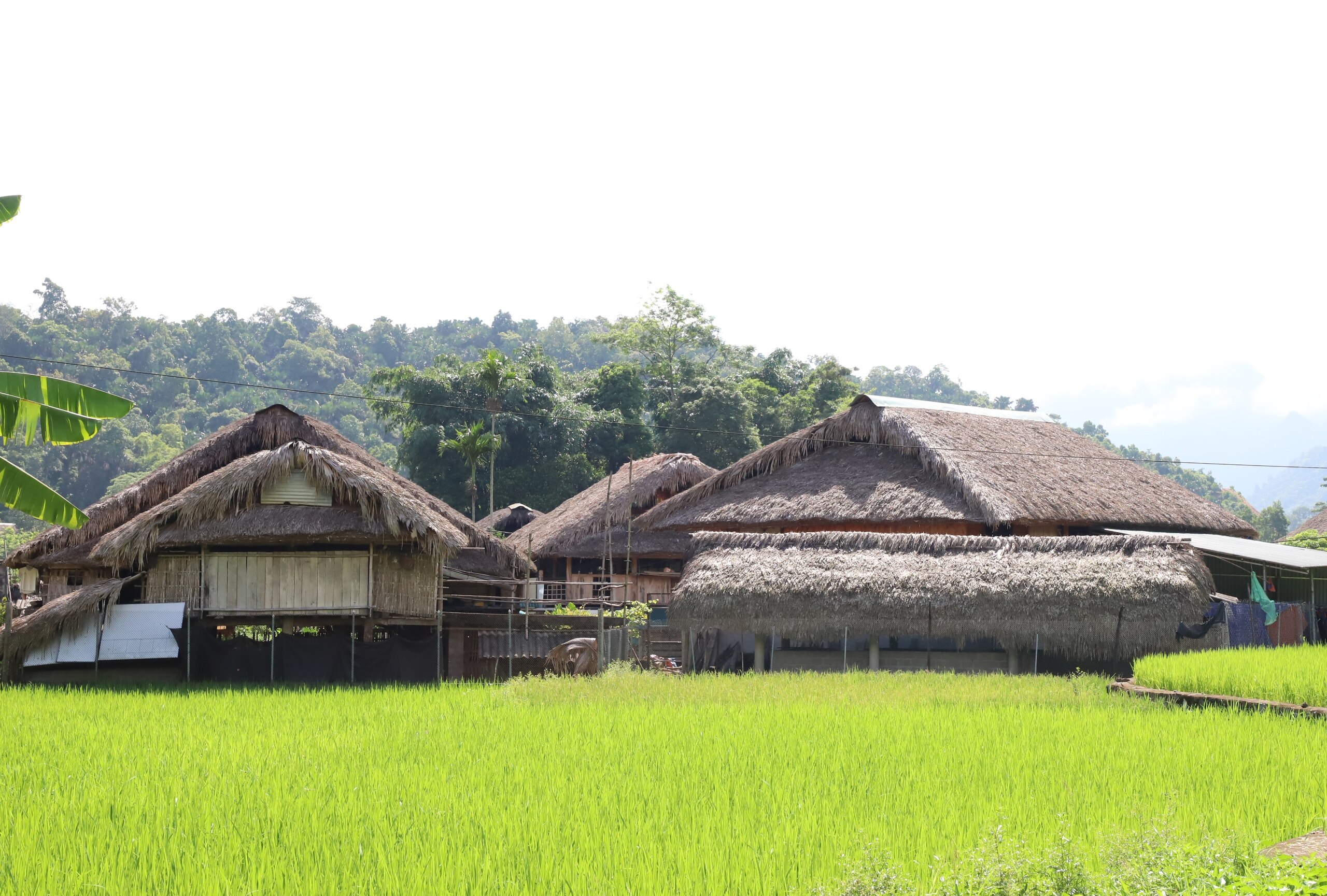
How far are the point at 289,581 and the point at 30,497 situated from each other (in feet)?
20.0

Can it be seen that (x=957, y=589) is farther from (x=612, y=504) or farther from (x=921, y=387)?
(x=921, y=387)

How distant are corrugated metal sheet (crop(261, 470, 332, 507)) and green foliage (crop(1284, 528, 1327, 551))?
27.2 meters

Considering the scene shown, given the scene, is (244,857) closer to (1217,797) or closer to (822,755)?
(822,755)

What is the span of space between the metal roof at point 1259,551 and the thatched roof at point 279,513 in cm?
989

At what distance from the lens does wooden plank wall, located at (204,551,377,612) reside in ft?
53.7

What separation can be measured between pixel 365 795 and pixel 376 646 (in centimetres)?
928

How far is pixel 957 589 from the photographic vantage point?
52.4ft

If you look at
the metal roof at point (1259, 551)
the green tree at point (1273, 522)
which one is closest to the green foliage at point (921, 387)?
the green tree at point (1273, 522)

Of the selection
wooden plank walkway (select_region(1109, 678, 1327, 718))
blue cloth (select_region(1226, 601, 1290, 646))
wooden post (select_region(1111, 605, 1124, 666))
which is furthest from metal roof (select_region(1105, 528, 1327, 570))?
wooden plank walkway (select_region(1109, 678, 1327, 718))

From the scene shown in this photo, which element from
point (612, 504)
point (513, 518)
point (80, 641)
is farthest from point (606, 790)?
point (513, 518)

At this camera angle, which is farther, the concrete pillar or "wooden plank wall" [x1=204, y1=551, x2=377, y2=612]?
the concrete pillar

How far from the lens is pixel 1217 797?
670cm

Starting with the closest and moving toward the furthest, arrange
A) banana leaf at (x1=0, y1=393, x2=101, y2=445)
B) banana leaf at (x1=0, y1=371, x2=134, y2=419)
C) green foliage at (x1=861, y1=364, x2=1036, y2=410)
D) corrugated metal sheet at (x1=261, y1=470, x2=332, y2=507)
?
1. banana leaf at (x1=0, y1=393, x2=101, y2=445)
2. banana leaf at (x1=0, y1=371, x2=134, y2=419)
3. corrugated metal sheet at (x1=261, y1=470, x2=332, y2=507)
4. green foliage at (x1=861, y1=364, x2=1036, y2=410)

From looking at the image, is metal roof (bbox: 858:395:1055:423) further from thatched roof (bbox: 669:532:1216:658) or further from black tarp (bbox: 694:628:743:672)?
black tarp (bbox: 694:628:743:672)
